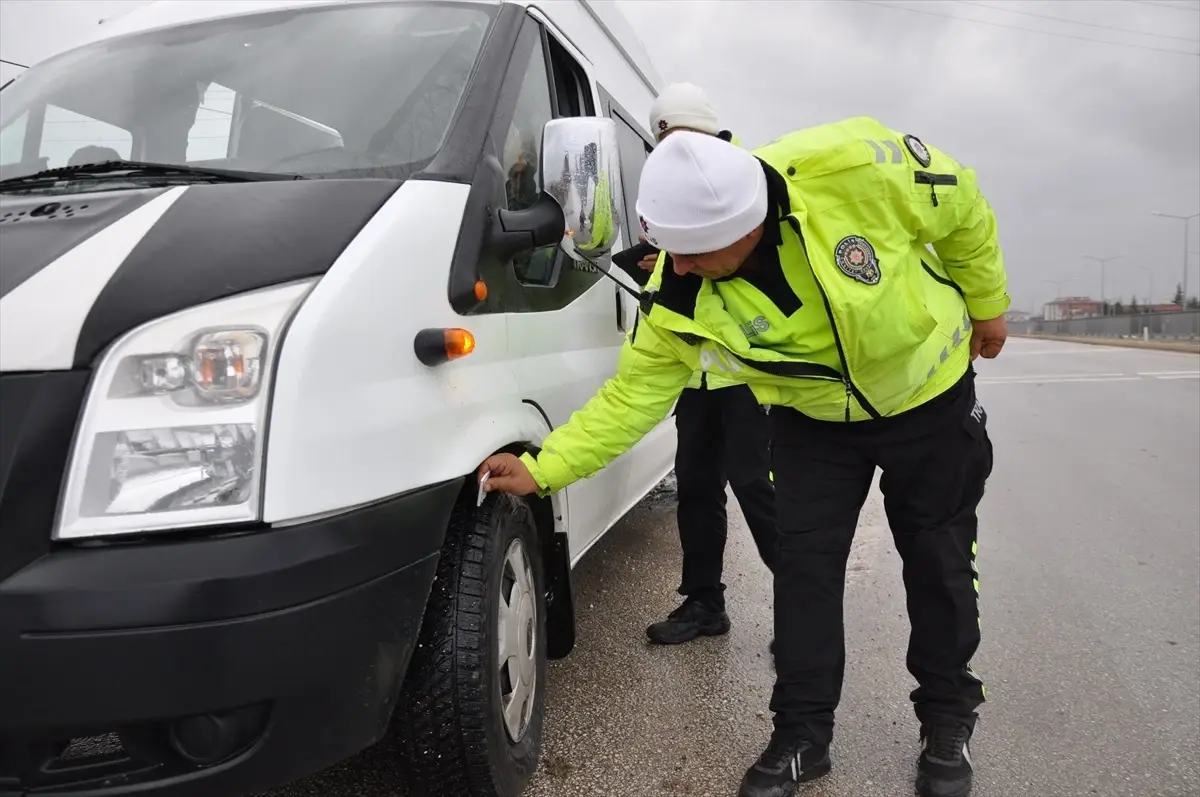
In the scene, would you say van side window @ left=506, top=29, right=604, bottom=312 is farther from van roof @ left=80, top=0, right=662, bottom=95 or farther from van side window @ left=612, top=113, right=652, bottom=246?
van side window @ left=612, top=113, right=652, bottom=246

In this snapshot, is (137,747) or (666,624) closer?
(137,747)

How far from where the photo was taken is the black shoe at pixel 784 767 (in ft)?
7.88

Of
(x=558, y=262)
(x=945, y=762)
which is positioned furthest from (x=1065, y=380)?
(x=558, y=262)

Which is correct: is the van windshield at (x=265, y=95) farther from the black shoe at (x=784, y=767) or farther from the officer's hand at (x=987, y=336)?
the black shoe at (x=784, y=767)

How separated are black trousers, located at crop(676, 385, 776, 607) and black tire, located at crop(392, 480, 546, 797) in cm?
143

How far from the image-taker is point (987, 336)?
2.66 m

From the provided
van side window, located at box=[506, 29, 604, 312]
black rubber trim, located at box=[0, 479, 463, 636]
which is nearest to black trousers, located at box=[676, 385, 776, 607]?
van side window, located at box=[506, 29, 604, 312]

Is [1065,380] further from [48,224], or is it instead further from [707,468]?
[48,224]

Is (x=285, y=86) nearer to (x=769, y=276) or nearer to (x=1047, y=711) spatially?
(x=769, y=276)

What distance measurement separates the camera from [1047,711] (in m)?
2.87

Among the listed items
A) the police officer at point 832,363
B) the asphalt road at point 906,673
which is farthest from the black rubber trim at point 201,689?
the asphalt road at point 906,673

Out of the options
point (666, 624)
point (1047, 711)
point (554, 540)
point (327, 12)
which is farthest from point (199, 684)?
point (1047, 711)

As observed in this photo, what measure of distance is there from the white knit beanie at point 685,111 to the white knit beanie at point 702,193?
1076 millimetres

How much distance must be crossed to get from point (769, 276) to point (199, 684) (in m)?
1.49
